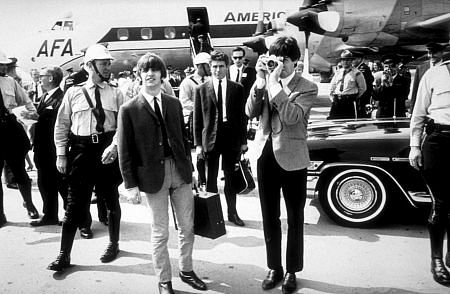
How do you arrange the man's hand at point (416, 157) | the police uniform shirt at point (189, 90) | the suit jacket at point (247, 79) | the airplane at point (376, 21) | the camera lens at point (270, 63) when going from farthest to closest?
the airplane at point (376, 21)
the suit jacket at point (247, 79)
the police uniform shirt at point (189, 90)
the man's hand at point (416, 157)
the camera lens at point (270, 63)

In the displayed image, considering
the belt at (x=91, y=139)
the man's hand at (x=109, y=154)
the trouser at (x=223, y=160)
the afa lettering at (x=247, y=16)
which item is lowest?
the trouser at (x=223, y=160)

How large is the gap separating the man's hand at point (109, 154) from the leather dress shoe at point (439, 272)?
8.86 feet

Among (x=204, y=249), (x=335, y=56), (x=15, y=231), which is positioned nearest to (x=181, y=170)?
(x=204, y=249)

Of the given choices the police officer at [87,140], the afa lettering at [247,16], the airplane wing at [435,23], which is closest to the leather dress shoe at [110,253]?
the police officer at [87,140]

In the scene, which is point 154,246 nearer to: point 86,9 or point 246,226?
point 246,226

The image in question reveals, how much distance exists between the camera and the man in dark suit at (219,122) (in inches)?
189

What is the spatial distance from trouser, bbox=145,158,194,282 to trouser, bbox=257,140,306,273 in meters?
0.58

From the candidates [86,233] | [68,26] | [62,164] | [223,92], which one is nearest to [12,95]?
[62,164]

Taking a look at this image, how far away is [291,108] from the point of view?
10.3 feet

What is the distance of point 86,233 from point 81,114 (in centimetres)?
142

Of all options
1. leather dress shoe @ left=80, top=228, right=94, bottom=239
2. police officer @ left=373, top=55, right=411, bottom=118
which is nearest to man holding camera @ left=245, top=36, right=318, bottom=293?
leather dress shoe @ left=80, top=228, right=94, bottom=239

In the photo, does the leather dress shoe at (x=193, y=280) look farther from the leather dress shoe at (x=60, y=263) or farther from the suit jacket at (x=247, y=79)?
the suit jacket at (x=247, y=79)

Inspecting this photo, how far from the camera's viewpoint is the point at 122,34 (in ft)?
65.3

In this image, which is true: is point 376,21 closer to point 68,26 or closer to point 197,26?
point 197,26
